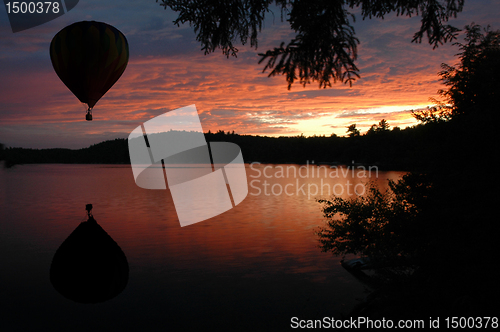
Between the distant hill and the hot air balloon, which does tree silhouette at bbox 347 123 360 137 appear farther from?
the hot air balloon

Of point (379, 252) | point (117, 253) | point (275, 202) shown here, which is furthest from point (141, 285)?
point (275, 202)

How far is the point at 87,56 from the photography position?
15453 mm

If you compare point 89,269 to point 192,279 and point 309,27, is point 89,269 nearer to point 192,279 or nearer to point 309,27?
point 192,279

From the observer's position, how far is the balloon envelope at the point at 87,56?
50.8 feet

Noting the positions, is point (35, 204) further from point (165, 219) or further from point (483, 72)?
point (483, 72)

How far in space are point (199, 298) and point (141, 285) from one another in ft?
11.9

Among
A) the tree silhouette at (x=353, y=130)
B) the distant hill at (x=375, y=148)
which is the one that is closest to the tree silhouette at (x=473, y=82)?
the distant hill at (x=375, y=148)

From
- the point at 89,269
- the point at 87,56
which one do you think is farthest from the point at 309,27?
the point at 89,269

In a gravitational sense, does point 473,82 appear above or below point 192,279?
above

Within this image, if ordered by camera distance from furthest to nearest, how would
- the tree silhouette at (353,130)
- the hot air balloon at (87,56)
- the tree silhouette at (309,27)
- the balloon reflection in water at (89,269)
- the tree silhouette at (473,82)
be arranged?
the tree silhouette at (353,130)
the balloon reflection in water at (89,269)
the hot air balloon at (87,56)
the tree silhouette at (473,82)
the tree silhouette at (309,27)

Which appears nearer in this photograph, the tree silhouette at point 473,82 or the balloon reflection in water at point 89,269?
the tree silhouette at point 473,82

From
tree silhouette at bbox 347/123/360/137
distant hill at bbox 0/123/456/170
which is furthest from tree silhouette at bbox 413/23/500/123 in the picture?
tree silhouette at bbox 347/123/360/137

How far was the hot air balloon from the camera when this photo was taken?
1548 cm

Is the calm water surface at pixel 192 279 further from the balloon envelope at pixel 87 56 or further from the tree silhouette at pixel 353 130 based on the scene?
the tree silhouette at pixel 353 130
